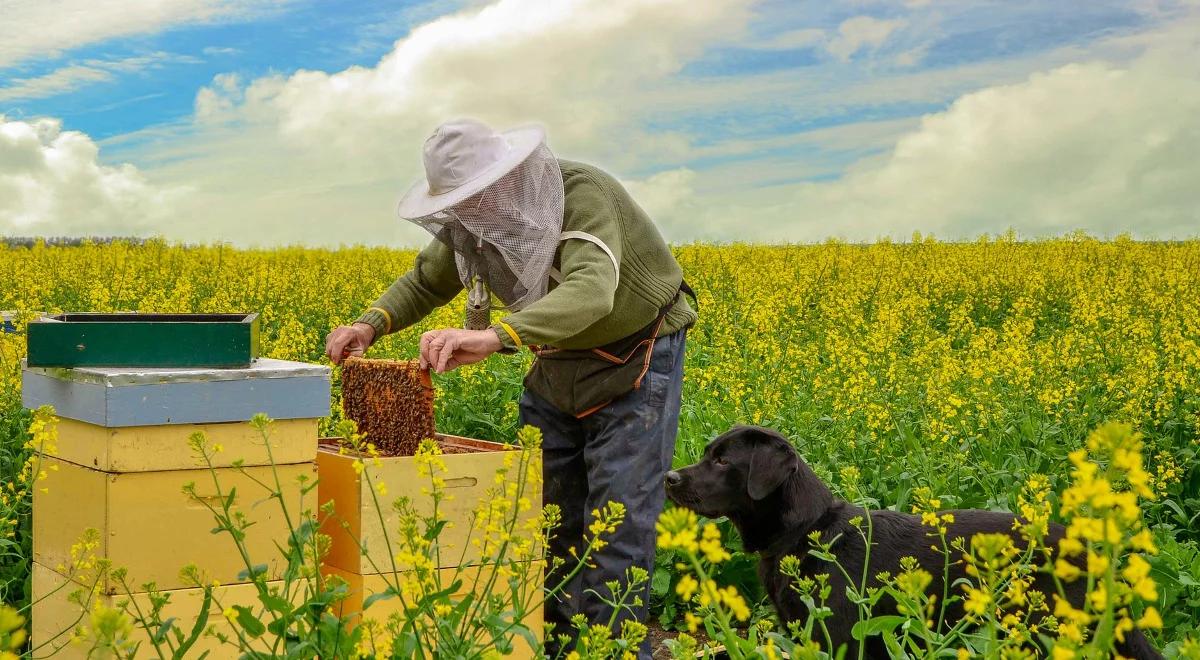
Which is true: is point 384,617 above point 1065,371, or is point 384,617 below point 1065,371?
below

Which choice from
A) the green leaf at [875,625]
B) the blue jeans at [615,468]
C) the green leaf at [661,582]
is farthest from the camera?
the green leaf at [661,582]

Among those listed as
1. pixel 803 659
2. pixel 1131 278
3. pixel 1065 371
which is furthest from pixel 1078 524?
pixel 1131 278

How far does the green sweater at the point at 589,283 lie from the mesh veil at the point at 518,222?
0.28 feet

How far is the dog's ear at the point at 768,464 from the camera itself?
3576 mm

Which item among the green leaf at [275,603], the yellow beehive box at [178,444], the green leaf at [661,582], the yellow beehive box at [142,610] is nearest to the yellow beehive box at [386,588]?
the yellow beehive box at [142,610]

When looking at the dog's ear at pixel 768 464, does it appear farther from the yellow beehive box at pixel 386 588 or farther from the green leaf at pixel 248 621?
the green leaf at pixel 248 621

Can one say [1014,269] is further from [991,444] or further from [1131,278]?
[991,444]

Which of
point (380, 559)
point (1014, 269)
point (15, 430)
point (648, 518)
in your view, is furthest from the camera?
point (1014, 269)

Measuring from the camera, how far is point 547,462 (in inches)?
158

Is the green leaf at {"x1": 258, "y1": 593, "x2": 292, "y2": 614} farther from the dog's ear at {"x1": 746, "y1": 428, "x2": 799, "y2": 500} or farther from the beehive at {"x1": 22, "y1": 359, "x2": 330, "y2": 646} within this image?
the dog's ear at {"x1": 746, "y1": 428, "x2": 799, "y2": 500}

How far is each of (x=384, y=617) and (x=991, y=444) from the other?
3.23 meters

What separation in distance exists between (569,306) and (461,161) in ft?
1.87

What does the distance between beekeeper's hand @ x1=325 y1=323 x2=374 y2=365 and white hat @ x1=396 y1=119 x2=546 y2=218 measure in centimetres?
54

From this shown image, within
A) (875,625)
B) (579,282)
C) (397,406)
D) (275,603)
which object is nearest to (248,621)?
(275,603)
